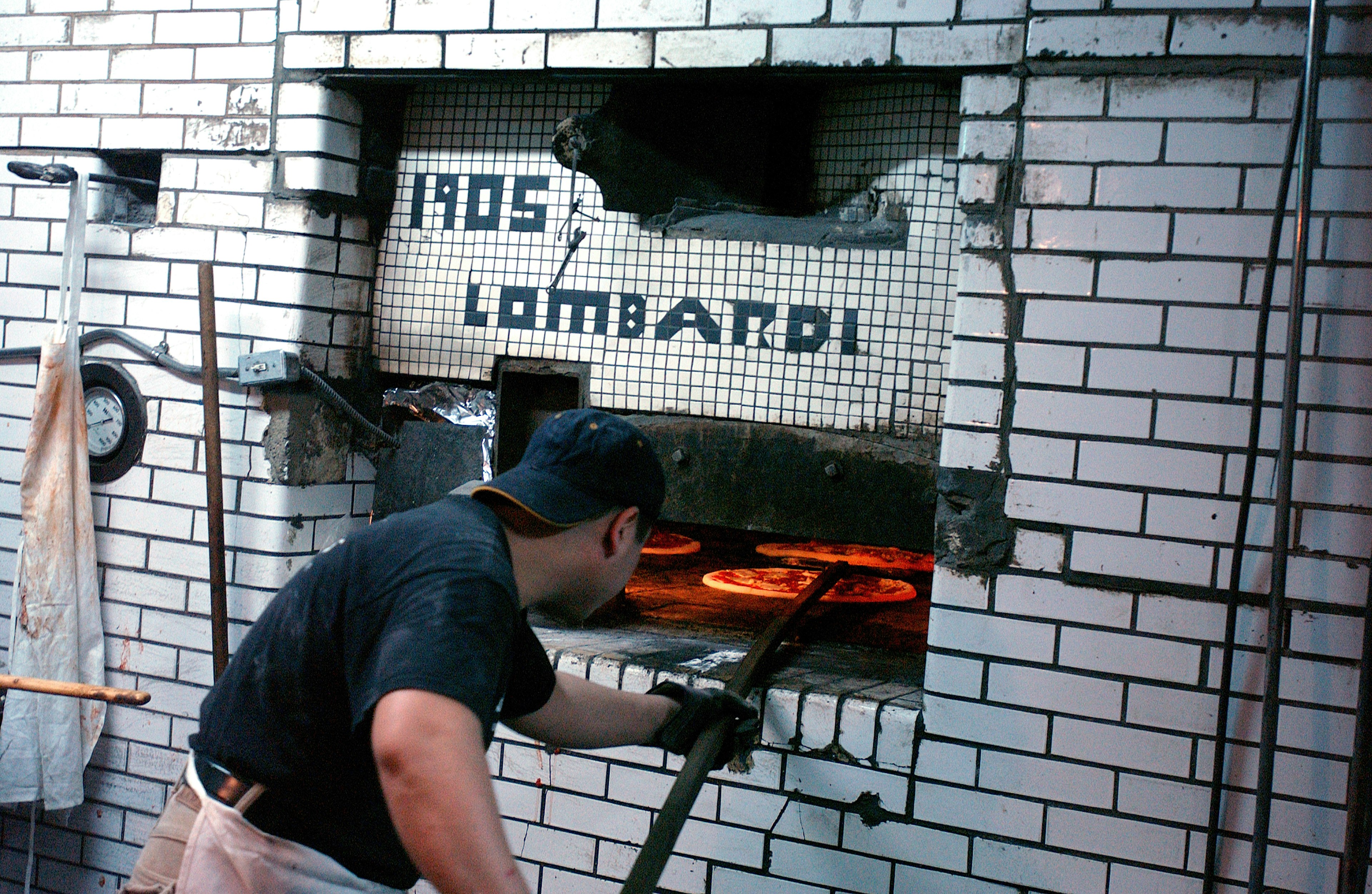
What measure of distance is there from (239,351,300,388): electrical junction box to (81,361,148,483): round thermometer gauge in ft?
1.38

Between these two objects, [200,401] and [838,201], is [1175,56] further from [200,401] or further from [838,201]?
[200,401]

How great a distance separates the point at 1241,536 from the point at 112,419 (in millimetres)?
3127

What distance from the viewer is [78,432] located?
320 cm

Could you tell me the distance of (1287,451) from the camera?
2.07 metres

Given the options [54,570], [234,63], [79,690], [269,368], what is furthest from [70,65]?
[79,690]

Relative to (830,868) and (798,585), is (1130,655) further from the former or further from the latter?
(798,585)

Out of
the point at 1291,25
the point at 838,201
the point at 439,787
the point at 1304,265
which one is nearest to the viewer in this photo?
the point at 439,787

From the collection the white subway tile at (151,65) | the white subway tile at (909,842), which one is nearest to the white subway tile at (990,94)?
the white subway tile at (909,842)

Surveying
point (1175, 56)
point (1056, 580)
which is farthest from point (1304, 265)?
point (1056, 580)

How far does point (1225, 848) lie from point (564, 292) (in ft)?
7.36

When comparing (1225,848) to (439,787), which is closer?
(439,787)

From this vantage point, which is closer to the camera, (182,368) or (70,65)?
(182,368)

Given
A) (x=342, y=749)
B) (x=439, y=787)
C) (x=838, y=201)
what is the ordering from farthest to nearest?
(x=838, y=201), (x=342, y=749), (x=439, y=787)

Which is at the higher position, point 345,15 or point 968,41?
point 345,15
